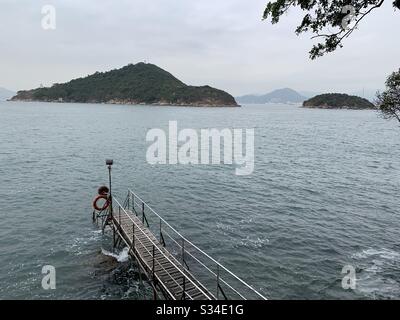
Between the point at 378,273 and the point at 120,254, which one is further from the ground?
the point at 120,254

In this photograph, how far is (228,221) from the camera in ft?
103

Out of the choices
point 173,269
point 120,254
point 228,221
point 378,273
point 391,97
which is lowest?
point 378,273

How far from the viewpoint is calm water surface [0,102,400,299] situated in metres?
21.5

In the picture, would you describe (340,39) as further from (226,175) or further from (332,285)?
(226,175)

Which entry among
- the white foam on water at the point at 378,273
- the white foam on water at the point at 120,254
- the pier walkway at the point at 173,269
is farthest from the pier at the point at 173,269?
the white foam on water at the point at 378,273

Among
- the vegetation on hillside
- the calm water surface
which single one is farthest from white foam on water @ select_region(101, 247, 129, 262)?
the vegetation on hillside

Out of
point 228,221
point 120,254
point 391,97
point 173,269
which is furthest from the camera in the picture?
point 228,221

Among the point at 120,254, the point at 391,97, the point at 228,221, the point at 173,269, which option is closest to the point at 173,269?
the point at 173,269

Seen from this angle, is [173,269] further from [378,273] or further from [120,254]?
[378,273]

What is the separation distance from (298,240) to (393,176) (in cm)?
3207

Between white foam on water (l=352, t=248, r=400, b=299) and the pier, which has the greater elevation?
the pier

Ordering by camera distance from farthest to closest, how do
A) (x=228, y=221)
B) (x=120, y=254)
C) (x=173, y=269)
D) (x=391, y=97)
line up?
(x=228, y=221), (x=120, y=254), (x=391, y=97), (x=173, y=269)

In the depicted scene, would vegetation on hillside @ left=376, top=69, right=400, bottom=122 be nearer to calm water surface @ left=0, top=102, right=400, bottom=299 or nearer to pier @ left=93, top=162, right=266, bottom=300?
calm water surface @ left=0, top=102, right=400, bottom=299
